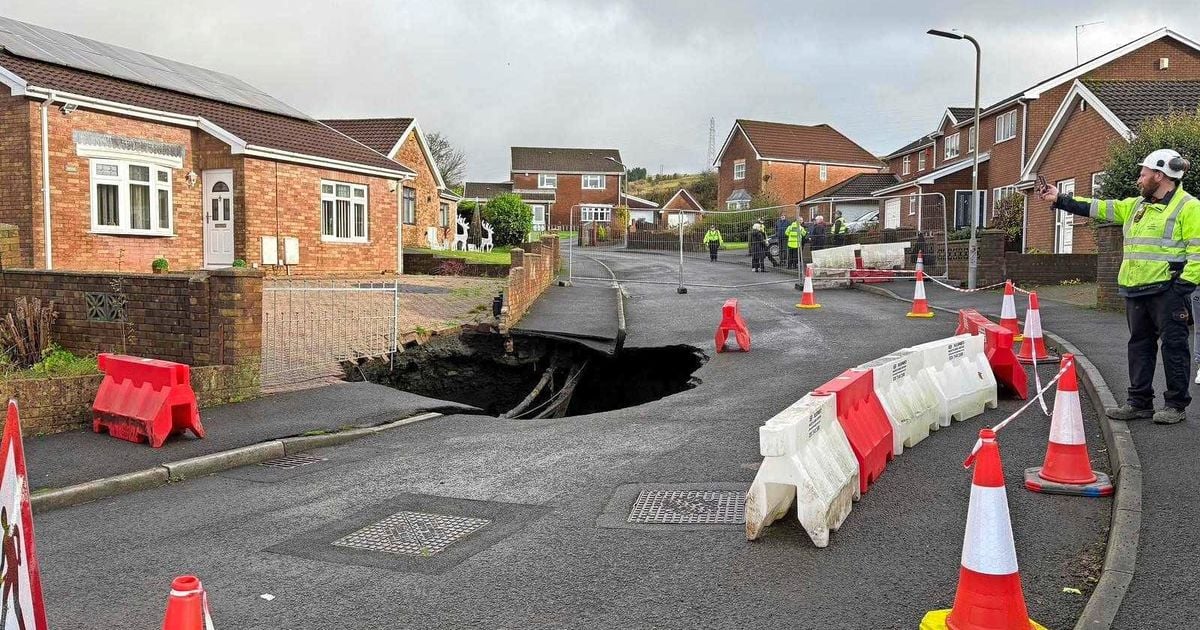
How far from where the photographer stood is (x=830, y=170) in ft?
222

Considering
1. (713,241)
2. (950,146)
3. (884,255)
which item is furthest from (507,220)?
(950,146)

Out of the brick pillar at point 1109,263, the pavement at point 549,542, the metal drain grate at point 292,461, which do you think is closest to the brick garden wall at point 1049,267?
the brick pillar at point 1109,263

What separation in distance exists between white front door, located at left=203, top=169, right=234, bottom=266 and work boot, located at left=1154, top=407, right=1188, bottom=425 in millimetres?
19342

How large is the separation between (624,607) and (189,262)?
19.7 meters

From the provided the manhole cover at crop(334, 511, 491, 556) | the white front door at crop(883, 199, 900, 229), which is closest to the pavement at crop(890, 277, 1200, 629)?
the manhole cover at crop(334, 511, 491, 556)

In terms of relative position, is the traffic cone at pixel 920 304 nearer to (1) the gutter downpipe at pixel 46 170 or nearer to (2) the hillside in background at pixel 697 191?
(1) the gutter downpipe at pixel 46 170

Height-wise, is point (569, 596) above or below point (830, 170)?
below

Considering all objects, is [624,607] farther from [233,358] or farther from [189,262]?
[189,262]

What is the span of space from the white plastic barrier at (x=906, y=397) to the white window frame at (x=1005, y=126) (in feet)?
105

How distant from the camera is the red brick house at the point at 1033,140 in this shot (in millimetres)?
27188

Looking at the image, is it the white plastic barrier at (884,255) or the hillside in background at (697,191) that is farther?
the hillside in background at (697,191)

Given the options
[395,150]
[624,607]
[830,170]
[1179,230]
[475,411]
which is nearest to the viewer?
[624,607]

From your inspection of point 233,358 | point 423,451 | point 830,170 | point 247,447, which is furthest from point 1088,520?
point 830,170

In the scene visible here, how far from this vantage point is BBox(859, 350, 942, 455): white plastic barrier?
6.67 m
